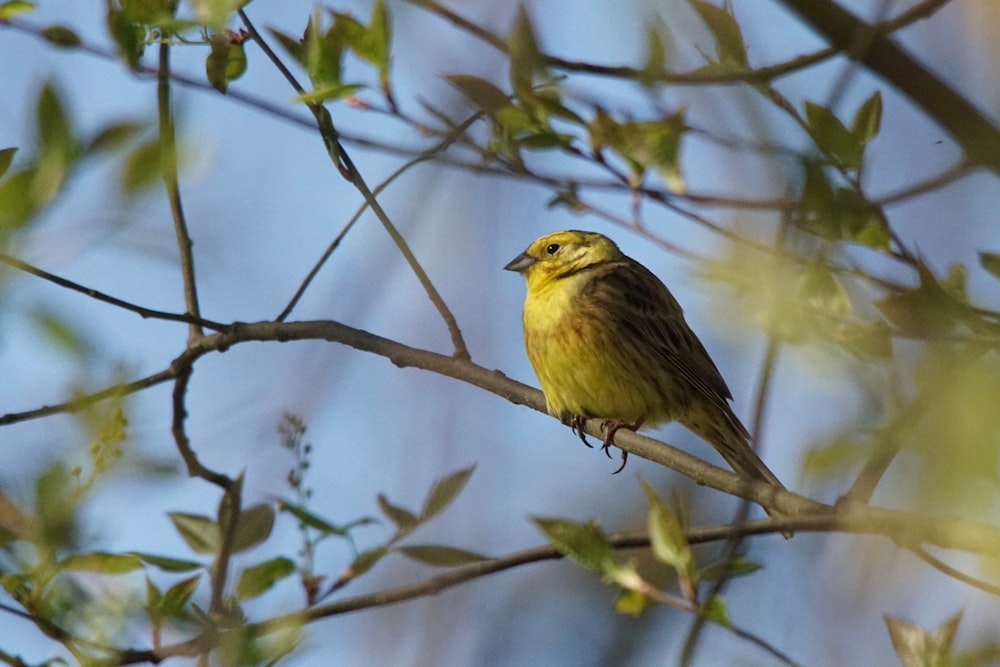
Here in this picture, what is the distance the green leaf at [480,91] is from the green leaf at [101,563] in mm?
938

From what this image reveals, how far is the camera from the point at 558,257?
216 inches

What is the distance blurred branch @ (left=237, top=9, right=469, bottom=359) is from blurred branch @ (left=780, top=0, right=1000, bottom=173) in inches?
46.4

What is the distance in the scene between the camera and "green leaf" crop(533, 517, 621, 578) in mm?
2051

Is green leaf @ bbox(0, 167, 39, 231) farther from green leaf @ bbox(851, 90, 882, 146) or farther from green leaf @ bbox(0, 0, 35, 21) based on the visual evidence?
green leaf @ bbox(851, 90, 882, 146)

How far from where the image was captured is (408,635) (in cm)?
221

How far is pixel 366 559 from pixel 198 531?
13.9 inches

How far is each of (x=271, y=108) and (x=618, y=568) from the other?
106cm

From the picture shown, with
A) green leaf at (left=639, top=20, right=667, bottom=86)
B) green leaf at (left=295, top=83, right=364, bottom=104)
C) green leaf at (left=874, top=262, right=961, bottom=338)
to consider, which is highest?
green leaf at (left=295, top=83, right=364, bottom=104)

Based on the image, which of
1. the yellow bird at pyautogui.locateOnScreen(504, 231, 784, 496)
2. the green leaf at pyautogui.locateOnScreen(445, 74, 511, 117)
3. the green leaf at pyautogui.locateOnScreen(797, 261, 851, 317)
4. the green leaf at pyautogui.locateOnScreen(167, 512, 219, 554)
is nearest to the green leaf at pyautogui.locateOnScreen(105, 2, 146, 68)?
the green leaf at pyautogui.locateOnScreen(445, 74, 511, 117)

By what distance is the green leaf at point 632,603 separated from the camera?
2.19 meters

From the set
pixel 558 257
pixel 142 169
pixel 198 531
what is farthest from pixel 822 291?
pixel 558 257

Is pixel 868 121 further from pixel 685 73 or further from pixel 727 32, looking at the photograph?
pixel 685 73

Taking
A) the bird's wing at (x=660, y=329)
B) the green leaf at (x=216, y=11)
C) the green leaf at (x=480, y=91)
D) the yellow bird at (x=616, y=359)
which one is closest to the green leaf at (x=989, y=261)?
the green leaf at (x=480, y=91)

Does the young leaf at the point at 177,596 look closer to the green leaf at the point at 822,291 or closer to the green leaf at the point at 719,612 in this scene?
the green leaf at the point at 719,612
